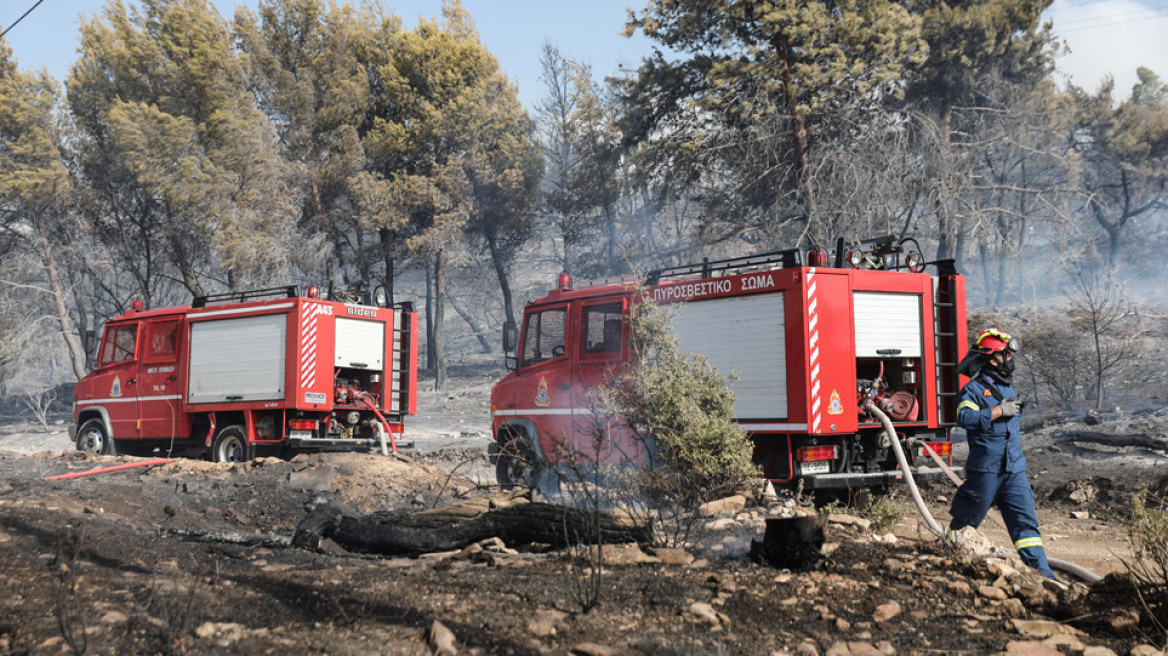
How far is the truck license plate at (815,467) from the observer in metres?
8.25

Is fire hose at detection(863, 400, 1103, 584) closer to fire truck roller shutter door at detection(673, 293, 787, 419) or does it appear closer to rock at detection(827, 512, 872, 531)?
rock at detection(827, 512, 872, 531)

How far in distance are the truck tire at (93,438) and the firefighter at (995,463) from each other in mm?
13301

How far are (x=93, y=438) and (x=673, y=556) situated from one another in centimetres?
1265

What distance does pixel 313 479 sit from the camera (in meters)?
10.3

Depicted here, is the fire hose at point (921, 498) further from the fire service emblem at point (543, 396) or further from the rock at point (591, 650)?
the fire service emblem at point (543, 396)

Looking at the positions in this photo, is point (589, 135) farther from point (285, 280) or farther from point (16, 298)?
point (16, 298)

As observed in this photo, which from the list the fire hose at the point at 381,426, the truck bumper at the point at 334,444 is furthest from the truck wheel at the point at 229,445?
the fire hose at the point at 381,426

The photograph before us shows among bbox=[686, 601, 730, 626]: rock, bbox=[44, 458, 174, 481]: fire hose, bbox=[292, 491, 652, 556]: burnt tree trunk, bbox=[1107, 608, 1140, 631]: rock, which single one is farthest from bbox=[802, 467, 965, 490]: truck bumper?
bbox=[44, 458, 174, 481]: fire hose

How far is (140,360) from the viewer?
1405cm

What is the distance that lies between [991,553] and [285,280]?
21.8 m

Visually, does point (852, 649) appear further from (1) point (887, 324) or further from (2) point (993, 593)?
(1) point (887, 324)

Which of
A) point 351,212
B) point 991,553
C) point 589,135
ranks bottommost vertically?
point 991,553

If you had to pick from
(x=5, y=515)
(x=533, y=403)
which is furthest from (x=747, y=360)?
(x=5, y=515)

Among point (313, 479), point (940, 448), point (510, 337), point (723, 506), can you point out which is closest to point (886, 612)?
point (723, 506)
